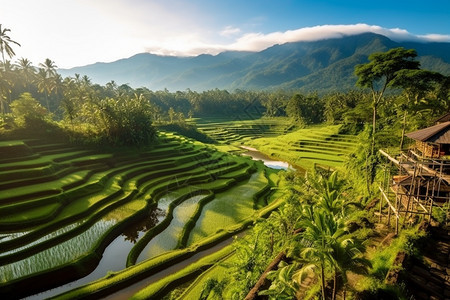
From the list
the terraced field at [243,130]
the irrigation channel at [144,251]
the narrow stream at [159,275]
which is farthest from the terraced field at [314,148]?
the narrow stream at [159,275]

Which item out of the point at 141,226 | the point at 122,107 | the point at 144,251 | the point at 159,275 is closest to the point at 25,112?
the point at 122,107

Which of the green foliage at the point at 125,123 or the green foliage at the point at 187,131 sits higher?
the green foliage at the point at 125,123

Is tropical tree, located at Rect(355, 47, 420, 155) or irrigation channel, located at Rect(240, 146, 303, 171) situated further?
irrigation channel, located at Rect(240, 146, 303, 171)

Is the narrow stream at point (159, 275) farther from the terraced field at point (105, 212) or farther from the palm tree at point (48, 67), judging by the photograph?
the palm tree at point (48, 67)

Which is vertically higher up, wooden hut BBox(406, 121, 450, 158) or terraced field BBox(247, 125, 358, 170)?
wooden hut BBox(406, 121, 450, 158)

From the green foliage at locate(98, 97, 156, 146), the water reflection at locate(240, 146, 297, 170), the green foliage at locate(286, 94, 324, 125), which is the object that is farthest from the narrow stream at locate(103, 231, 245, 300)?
the green foliage at locate(286, 94, 324, 125)

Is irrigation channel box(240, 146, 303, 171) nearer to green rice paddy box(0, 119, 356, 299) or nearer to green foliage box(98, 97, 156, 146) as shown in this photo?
green rice paddy box(0, 119, 356, 299)

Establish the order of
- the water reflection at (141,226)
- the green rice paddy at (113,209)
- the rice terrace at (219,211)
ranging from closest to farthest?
1. the rice terrace at (219,211)
2. the green rice paddy at (113,209)
3. the water reflection at (141,226)

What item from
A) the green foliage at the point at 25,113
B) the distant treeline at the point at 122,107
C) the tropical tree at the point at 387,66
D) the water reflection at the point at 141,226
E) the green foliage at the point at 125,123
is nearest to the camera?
the water reflection at the point at 141,226
